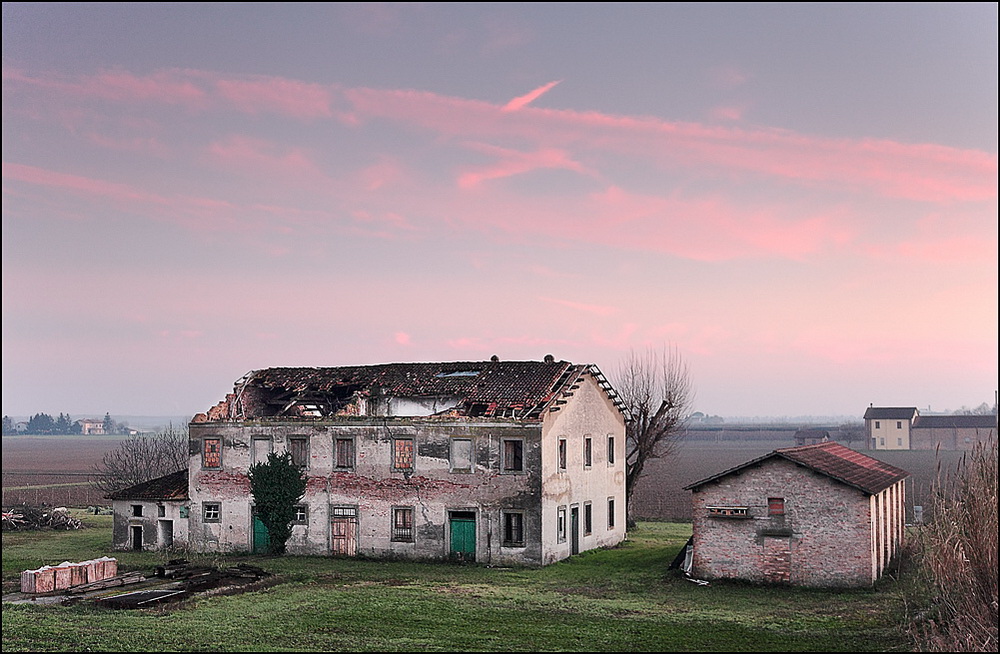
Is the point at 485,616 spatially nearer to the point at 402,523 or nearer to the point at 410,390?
the point at 402,523

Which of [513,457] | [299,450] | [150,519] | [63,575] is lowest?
[63,575]

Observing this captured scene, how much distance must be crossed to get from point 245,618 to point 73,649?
4350 mm

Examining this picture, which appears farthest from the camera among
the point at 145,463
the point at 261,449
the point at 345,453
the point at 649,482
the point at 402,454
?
the point at 649,482

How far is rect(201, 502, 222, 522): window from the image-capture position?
122 ft

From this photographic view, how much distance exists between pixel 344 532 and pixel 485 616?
514 inches

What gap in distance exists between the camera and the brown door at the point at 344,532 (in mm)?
34906

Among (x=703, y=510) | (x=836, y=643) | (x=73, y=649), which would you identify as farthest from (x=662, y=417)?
(x=73, y=649)

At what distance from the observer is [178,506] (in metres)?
37.9

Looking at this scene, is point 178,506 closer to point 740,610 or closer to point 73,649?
point 73,649

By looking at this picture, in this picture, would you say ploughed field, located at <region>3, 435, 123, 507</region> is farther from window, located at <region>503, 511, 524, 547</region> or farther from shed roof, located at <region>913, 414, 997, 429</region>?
shed roof, located at <region>913, 414, 997, 429</region>

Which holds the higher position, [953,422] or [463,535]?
[953,422]

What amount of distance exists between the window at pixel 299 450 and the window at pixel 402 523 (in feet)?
14.4

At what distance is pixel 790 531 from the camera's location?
27156 millimetres

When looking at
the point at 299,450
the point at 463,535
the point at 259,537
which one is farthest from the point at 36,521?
→ the point at 463,535
